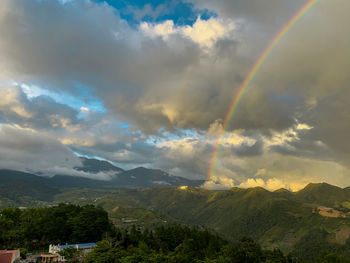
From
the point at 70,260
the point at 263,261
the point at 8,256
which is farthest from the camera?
the point at 263,261

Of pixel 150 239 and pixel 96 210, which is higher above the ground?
pixel 96 210

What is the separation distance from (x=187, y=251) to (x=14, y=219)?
7263 cm

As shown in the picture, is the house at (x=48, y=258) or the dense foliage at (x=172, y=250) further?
the house at (x=48, y=258)

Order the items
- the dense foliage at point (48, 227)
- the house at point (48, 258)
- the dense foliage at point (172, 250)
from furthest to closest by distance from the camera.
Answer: the dense foliage at point (48, 227)
the house at point (48, 258)
the dense foliage at point (172, 250)

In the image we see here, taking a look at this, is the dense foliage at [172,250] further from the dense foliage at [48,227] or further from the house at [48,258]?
the house at [48,258]

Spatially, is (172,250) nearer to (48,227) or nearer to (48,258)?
(48,258)

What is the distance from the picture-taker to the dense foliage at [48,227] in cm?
10538

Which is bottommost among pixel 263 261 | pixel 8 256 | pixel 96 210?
pixel 263 261

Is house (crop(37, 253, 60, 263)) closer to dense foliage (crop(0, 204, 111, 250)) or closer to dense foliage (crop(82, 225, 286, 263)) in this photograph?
dense foliage (crop(82, 225, 286, 263))

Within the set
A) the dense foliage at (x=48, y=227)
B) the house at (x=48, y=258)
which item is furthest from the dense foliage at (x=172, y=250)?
the house at (x=48, y=258)

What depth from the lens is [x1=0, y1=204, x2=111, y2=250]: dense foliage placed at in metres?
105

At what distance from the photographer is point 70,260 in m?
85.8

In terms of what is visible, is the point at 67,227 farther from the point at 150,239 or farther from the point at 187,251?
the point at 187,251

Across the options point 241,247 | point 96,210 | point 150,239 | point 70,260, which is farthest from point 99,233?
point 241,247
